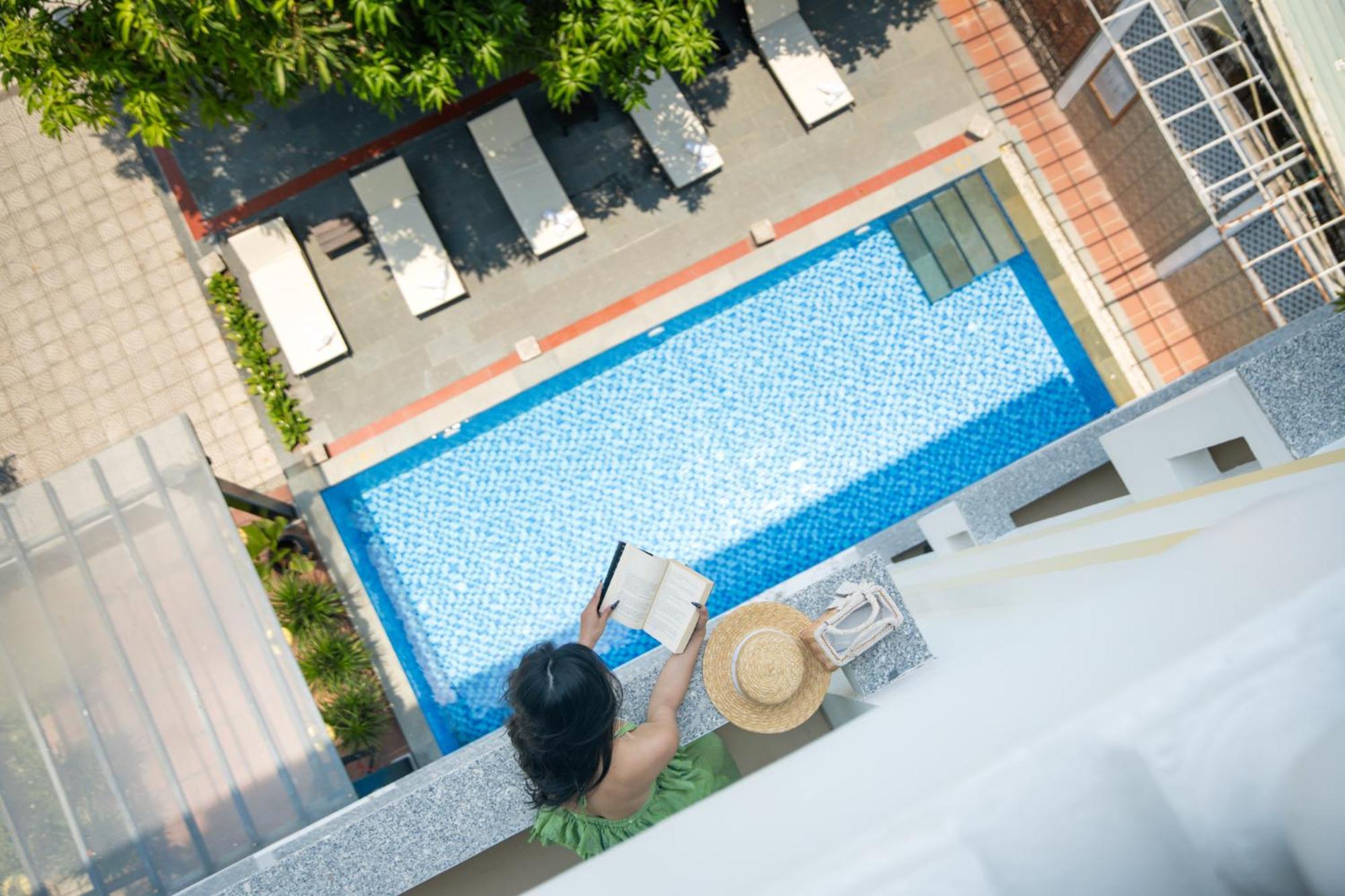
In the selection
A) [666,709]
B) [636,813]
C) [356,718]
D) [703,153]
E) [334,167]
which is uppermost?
[334,167]

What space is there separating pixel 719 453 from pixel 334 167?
16.7 ft

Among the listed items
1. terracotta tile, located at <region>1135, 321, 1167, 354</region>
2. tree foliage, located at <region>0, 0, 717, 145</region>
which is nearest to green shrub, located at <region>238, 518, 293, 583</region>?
tree foliage, located at <region>0, 0, 717, 145</region>

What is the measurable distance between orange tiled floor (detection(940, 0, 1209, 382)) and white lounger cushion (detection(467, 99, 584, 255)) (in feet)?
15.5

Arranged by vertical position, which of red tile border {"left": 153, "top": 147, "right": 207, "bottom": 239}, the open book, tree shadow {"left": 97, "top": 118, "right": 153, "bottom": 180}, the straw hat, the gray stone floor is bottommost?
the straw hat

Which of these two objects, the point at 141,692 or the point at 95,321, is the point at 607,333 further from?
the point at 95,321

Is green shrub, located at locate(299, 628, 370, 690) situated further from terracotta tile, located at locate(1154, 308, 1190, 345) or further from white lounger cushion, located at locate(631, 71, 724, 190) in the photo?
terracotta tile, located at locate(1154, 308, 1190, 345)

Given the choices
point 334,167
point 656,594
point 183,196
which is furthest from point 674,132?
point 656,594

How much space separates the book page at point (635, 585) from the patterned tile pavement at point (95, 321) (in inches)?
205

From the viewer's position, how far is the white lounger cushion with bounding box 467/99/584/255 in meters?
8.30

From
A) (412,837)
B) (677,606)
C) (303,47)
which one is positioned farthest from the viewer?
(303,47)

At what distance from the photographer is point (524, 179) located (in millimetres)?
8305

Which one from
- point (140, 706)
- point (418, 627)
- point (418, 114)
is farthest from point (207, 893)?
point (418, 114)

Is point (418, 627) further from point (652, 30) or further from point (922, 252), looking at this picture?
point (922, 252)

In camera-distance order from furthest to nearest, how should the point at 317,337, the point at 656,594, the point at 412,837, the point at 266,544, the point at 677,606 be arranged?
the point at 317,337, the point at 266,544, the point at 656,594, the point at 677,606, the point at 412,837
